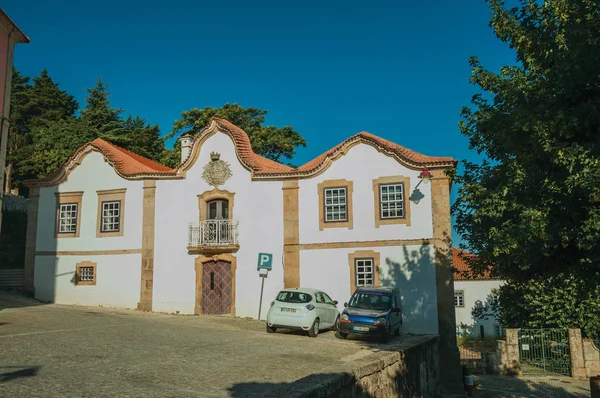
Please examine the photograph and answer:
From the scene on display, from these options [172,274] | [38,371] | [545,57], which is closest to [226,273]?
[172,274]

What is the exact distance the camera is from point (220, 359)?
36.7 ft

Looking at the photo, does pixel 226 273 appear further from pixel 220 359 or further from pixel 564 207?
pixel 564 207

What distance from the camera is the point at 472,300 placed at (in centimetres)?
3834

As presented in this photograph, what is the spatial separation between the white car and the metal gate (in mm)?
10373

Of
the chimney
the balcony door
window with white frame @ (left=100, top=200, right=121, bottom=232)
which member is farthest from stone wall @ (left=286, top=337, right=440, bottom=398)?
the chimney

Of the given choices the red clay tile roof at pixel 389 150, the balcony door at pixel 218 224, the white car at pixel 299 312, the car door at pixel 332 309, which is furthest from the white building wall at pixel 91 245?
the car door at pixel 332 309

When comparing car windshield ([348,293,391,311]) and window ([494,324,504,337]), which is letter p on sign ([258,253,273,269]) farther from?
window ([494,324,504,337])

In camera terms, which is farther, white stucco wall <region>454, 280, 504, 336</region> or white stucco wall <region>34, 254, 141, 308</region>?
white stucco wall <region>454, 280, 504, 336</region>

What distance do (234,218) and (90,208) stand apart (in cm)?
695

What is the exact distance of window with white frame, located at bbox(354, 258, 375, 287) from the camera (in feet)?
70.5

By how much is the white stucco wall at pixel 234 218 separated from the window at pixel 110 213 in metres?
1.78

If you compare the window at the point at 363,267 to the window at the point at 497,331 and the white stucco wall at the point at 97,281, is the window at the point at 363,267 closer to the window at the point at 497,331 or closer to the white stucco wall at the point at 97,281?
the white stucco wall at the point at 97,281

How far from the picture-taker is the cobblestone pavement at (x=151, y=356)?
782 cm

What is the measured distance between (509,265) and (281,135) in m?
31.1
